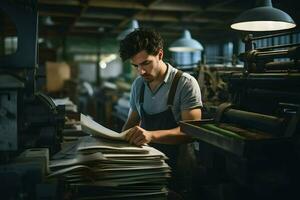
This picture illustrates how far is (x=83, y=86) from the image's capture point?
1242 centimetres

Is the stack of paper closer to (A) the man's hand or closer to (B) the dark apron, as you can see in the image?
(A) the man's hand

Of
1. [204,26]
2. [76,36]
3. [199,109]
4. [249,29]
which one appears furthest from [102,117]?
[199,109]

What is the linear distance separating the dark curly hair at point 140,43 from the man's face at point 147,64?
0.03 metres

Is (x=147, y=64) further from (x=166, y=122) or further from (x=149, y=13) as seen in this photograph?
(x=149, y=13)

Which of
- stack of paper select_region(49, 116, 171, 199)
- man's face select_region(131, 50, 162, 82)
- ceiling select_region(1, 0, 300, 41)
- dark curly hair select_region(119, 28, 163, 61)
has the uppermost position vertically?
ceiling select_region(1, 0, 300, 41)

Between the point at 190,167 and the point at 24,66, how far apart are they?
50.6 inches

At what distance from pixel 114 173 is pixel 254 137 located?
0.63 m

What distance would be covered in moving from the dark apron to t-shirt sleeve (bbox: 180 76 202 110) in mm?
87

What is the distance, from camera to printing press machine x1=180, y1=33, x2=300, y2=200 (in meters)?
1.35

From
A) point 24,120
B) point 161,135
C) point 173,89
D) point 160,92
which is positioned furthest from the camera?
point 160,92

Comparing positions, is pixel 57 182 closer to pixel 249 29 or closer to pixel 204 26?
pixel 249 29

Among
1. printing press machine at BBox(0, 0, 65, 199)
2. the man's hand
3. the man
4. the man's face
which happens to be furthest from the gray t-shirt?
printing press machine at BBox(0, 0, 65, 199)

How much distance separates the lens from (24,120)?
1.62m

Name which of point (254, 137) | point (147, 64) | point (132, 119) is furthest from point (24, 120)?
point (132, 119)
